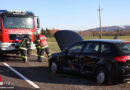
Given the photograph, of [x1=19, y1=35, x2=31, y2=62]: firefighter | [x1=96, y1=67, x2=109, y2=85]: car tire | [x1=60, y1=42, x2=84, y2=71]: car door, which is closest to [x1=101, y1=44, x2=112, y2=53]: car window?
[x1=96, y1=67, x2=109, y2=85]: car tire

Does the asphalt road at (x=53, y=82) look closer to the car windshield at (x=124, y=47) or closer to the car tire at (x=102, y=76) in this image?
the car tire at (x=102, y=76)

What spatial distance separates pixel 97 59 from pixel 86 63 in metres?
0.59

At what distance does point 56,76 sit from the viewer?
9.32 m

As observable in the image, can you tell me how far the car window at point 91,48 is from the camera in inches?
320

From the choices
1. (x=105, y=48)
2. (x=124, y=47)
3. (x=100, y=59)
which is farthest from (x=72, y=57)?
(x=124, y=47)

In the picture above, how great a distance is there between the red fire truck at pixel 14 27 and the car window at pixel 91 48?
292 inches

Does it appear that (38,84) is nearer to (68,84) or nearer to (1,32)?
(68,84)

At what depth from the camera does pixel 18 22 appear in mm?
15406

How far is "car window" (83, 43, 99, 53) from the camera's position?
8.13 meters

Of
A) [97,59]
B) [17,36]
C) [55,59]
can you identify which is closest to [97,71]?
[97,59]

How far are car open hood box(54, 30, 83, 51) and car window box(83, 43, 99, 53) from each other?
4.24 m

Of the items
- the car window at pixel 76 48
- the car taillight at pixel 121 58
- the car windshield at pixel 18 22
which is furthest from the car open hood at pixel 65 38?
the car taillight at pixel 121 58

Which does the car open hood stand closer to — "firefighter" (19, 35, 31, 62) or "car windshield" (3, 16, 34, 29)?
"firefighter" (19, 35, 31, 62)

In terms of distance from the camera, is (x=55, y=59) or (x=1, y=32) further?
(x=1, y=32)
